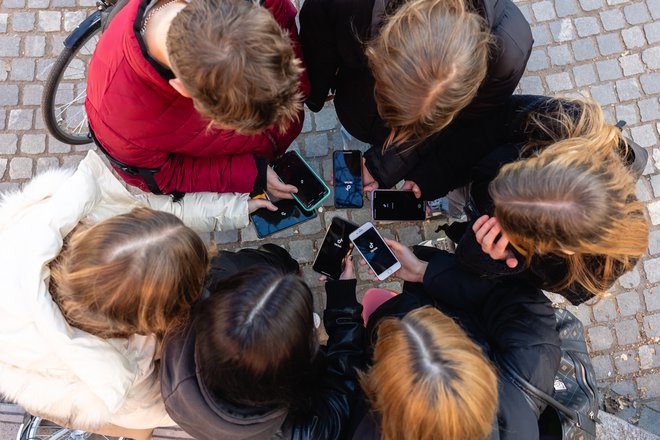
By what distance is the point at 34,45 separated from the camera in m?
4.03

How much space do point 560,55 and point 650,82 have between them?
81cm

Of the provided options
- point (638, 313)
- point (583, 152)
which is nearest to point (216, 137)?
point (583, 152)

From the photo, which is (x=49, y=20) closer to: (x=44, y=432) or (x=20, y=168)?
(x=20, y=168)

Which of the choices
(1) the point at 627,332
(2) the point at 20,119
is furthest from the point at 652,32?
(2) the point at 20,119

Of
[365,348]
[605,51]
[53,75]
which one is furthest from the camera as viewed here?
[605,51]

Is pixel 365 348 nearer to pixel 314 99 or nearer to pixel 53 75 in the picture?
pixel 314 99

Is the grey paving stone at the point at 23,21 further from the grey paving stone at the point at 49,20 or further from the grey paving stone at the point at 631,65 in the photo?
the grey paving stone at the point at 631,65

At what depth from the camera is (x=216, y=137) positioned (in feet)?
8.92

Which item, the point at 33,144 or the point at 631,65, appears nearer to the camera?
the point at 33,144

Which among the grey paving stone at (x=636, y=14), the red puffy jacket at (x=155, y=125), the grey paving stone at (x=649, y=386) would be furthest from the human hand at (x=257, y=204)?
the grey paving stone at (x=636, y=14)

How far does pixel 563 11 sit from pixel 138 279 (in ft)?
14.3

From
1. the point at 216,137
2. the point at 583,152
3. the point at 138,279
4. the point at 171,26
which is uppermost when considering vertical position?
the point at 171,26

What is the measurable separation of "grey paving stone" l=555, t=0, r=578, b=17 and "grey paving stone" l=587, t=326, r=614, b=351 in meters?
2.83

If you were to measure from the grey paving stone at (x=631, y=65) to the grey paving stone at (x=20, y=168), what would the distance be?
17.2 feet
